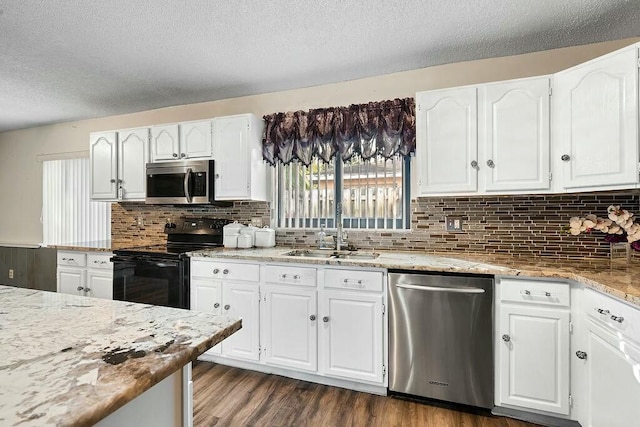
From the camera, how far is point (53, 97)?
11.5 ft

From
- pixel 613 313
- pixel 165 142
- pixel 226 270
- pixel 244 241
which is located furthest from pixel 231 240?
pixel 613 313

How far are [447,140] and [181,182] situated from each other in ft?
7.89

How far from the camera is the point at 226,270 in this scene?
8.79 feet

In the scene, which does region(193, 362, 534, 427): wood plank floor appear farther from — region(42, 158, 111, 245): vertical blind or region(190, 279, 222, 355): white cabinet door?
region(42, 158, 111, 245): vertical blind

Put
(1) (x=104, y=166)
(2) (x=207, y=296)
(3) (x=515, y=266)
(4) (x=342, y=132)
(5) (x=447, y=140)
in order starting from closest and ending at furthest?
(3) (x=515, y=266)
(5) (x=447, y=140)
(2) (x=207, y=296)
(4) (x=342, y=132)
(1) (x=104, y=166)

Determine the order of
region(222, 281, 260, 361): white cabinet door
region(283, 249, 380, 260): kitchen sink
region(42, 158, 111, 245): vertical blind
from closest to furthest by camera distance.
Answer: region(222, 281, 260, 361): white cabinet door
region(283, 249, 380, 260): kitchen sink
region(42, 158, 111, 245): vertical blind

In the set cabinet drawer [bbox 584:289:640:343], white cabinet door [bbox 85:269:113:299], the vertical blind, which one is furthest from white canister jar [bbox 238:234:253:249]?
cabinet drawer [bbox 584:289:640:343]

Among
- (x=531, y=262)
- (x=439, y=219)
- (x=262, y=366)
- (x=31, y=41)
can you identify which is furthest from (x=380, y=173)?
(x=31, y=41)

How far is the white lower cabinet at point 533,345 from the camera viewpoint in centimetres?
188

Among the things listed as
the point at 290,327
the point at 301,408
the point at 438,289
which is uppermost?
the point at 438,289

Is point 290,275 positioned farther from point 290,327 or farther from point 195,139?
point 195,139

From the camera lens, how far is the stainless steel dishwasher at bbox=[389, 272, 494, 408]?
6.68 feet

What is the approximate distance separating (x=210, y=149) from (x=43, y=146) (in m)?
3.11

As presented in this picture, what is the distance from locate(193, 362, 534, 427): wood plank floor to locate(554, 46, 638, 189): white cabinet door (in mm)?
1560
